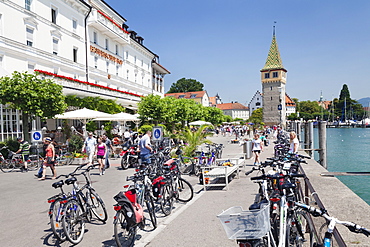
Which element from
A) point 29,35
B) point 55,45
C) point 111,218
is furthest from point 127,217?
point 55,45

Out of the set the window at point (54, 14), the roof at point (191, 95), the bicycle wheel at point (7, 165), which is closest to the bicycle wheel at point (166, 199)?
the bicycle wheel at point (7, 165)

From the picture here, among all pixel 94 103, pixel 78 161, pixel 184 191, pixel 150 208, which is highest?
pixel 94 103

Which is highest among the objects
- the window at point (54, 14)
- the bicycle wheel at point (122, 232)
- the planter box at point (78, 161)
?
the window at point (54, 14)

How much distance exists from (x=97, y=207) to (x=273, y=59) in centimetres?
10461

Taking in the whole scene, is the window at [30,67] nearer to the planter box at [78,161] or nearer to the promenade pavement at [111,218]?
the planter box at [78,161]

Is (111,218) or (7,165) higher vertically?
(7,165)

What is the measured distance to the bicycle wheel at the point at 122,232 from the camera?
204 inches

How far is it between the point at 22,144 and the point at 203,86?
101 meters

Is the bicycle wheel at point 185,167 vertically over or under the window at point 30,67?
under

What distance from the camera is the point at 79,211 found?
6000 mm

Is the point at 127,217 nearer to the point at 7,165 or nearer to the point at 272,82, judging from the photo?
the point at 7,165

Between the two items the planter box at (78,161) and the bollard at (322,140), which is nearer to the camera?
the bollard at (322,140)

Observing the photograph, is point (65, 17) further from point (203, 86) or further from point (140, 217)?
point (203, 86)

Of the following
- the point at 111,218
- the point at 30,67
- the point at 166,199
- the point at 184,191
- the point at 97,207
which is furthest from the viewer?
the point at 30,67
